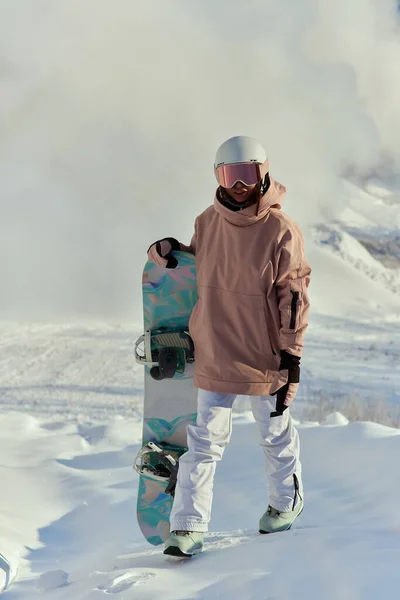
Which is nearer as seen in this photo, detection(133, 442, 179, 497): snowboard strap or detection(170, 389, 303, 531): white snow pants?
detection(170, 389, 303, 531): white snow pants

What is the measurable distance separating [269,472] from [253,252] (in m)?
0.89

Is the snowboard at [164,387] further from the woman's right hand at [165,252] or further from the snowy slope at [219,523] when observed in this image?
the snowy slope at [219,523]

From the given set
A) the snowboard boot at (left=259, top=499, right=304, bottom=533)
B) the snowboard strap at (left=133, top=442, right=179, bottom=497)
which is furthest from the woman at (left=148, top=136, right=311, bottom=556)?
the snowboard strap at (left=133, top=442, right=179, bottom=497)

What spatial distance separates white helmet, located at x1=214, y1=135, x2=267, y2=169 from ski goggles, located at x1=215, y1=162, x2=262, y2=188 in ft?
0.06

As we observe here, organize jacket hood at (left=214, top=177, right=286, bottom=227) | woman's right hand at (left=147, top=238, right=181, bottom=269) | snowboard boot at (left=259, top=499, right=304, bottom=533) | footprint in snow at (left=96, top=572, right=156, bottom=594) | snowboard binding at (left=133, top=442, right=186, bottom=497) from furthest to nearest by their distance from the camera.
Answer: snowboard binding at (left=133, top=442, right=186, bottom=497), woman's right hand at (left=147, top=238, right=181, bottom=269), snowboard boot at (left=259, top=499, right=304, bottom=533), jacket hood at (left=214, top=177, right=286, bottom=227), footprint in snow at (left=96, top=572, right=156, bottom=594)

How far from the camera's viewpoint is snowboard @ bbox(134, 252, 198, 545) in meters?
2.96

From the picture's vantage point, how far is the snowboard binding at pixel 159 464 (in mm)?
2984

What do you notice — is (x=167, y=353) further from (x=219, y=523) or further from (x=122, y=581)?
(x=219, y=523)

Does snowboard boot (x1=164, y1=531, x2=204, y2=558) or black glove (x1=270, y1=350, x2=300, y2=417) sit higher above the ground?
black glove (x1=270, y1=350, x2=300, y2=417)

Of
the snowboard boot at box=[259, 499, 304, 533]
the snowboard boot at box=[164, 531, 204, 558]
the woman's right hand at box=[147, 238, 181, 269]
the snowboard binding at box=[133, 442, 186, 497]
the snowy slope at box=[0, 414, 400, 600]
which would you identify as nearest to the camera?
the snowy slope at box=[0, 414, 400, 600]

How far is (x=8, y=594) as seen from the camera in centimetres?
261

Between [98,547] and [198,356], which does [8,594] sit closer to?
[98,547]

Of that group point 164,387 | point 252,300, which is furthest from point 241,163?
point 164,387

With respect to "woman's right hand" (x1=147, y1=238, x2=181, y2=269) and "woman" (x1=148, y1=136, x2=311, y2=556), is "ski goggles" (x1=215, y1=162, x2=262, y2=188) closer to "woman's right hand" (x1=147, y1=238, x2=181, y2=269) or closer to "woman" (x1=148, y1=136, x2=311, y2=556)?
"woman" (x1=148, y1=136, x2=311, y2=556)
